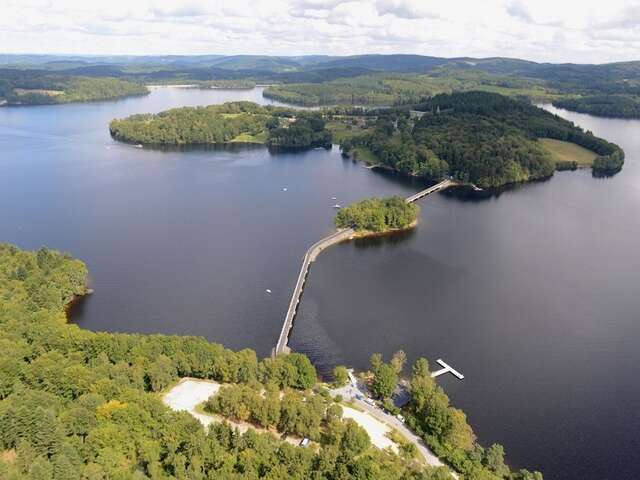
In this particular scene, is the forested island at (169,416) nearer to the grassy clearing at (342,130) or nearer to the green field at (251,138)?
the green field at (251,138)

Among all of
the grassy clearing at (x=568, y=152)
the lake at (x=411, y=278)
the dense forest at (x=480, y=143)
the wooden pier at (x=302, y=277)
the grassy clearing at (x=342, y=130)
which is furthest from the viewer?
the grassy clearing at (x=342, y=130)

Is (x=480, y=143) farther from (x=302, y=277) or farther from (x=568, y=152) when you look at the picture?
(x=302, y=277)

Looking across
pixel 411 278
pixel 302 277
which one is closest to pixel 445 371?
pixel 411 278

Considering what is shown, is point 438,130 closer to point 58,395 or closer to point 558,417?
point 558,417

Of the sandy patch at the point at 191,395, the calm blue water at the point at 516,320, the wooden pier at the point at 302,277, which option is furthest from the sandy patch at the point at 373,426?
the sandy patch at the point at 191,395

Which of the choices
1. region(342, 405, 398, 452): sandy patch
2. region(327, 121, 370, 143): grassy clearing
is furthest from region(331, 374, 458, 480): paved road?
region(327, 121, 370, 143): grassy clearing

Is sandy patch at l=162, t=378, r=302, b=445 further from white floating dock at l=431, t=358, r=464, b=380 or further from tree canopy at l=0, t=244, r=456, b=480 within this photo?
white floating dock at l=431, t=358, r=464, b=380

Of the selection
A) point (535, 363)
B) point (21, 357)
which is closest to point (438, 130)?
point (535, 363)
